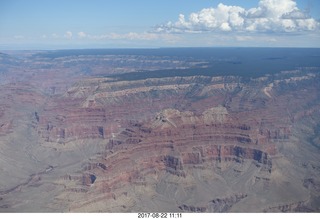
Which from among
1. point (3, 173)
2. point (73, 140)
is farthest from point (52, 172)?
point (73, 140)

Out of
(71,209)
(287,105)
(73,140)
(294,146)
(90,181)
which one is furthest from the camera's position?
(287,105)

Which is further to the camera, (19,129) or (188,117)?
(19,129)

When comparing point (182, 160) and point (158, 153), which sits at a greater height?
point (158, 153)

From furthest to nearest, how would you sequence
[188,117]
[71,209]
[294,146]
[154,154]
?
[294,146] → [188,117] → [154,154] → [71,209]

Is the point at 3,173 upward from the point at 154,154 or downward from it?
downward

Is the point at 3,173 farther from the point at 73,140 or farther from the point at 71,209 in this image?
the point at 71,209

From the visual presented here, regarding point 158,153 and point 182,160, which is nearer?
point 158,153

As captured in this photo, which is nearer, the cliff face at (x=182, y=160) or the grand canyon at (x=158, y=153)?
the cliff face at (x=182, y=160)
